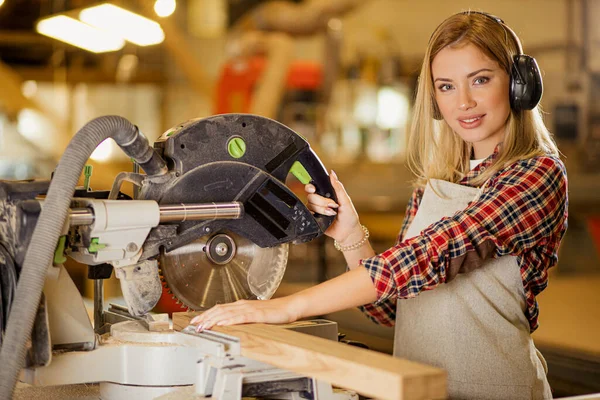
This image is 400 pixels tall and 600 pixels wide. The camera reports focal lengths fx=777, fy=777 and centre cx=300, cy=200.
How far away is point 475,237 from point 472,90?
0.40 metres

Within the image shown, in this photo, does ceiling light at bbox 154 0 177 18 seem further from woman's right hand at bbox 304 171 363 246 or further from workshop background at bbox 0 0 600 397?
woman's right hand at bbox 304 171 363 246

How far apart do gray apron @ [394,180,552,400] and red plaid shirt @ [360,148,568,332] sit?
55mm

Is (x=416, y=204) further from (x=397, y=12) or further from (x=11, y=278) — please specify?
(x=397, y=12)

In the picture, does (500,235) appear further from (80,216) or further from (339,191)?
(80,216)

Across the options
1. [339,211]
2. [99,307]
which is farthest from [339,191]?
Answer: [99,307]

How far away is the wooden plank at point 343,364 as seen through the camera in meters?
1.07

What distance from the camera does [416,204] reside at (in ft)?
6.92

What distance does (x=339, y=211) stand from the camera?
187cm

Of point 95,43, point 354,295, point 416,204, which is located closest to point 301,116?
point 95,43

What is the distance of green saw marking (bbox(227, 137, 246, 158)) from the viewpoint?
5.17ft

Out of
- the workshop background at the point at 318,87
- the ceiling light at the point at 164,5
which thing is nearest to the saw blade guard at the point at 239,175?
the ceiling light at the point at 164,5

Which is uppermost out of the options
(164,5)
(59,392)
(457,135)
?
(164,5)

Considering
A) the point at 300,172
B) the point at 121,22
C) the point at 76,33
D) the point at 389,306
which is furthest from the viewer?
the point at 76,33

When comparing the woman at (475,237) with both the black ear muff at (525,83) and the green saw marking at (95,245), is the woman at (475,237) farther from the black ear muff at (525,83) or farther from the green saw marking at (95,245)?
the green saw marking at (95,245)
